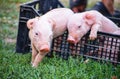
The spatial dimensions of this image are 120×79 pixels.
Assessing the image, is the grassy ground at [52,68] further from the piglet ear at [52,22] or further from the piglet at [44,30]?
the piglet ear at [52,22]

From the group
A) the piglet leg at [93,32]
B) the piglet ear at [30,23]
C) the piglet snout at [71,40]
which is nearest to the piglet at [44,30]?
the piglet ear at [30,23]

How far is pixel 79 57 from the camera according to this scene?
3734 mm

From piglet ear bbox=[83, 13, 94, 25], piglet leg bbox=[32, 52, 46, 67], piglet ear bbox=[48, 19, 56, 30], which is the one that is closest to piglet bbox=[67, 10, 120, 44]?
piglet ear bbox=[83, 13, 94, 25]

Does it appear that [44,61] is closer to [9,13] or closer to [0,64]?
[0,64]

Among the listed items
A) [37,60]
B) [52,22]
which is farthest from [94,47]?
[37,60]

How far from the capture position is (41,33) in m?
3.39

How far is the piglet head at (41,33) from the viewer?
3336mm

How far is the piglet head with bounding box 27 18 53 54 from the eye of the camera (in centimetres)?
334

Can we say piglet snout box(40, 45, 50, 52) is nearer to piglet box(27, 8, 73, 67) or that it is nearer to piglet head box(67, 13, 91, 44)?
piglet box(27, 8, 73, 67)

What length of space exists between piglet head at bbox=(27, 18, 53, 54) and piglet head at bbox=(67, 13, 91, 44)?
8.9 inches

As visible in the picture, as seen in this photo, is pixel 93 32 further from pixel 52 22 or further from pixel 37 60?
pixel 37 60

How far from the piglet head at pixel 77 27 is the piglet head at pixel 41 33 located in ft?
0.75

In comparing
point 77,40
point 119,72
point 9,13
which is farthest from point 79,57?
point 9,13

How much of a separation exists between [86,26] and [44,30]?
18.5 inches
